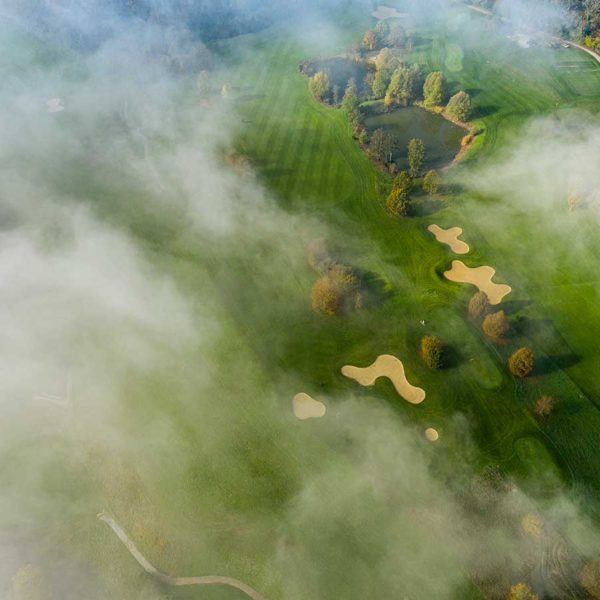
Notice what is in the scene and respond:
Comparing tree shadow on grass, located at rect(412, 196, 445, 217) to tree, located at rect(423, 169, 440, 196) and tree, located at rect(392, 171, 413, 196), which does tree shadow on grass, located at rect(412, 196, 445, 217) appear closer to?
tree, located at rect(423, 169, 440, 196)

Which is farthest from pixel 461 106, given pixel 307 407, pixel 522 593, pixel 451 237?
pixel 522 593

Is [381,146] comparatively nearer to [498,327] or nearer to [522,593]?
[498,327]

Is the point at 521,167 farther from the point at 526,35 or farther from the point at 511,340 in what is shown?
the point at 526,35

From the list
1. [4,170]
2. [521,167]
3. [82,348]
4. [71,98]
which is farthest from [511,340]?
[71,98]

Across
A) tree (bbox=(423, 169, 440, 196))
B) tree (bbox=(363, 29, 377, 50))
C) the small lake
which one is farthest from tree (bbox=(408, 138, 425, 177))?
tree (bbox=(363, 29, 377, 50))

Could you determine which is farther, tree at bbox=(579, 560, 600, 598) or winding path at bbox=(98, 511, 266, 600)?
winding path at bbox=(98, 511, 266, 600)

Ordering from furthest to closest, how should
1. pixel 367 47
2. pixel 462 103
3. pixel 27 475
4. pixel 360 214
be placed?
pixel 367 47
pixel 462 103
pixel 360 214
pixel 27 475
